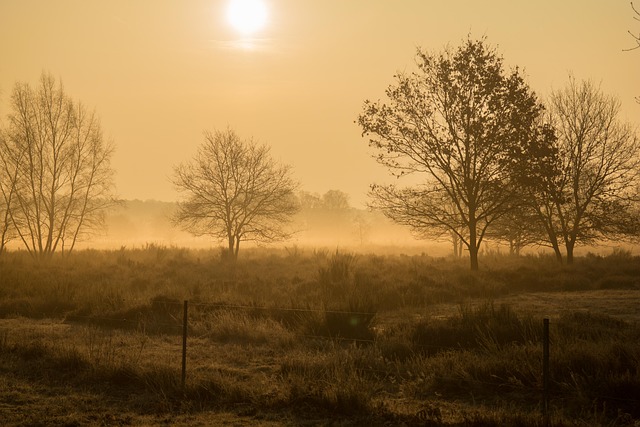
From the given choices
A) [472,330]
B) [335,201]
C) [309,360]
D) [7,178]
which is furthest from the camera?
[335,201]

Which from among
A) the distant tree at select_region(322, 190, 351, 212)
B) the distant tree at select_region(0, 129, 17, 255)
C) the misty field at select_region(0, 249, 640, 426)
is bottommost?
the misty field at select_region(0, 249, 640, 426)

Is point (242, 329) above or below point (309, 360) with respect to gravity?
above

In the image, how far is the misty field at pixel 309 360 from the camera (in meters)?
7.70

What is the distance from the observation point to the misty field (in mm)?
7695

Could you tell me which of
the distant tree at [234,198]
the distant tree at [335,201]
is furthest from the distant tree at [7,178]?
the distant tree at [335,201]

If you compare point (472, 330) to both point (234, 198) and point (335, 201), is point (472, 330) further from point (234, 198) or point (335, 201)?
point (335, 201)

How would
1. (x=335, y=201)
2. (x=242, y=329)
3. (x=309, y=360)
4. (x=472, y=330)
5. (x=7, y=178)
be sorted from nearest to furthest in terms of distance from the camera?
(x=309, y=360) < (x=472, y=330) < (x=242, y=329) < (x=7, y=178) < (x=335, y=201)

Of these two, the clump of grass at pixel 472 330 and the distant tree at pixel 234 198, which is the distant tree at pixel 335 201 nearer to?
the distant tree at pixel 234 198

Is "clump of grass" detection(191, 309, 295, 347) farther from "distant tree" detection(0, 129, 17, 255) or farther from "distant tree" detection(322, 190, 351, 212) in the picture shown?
"distant tree" detection(322, 190, 351, 212)

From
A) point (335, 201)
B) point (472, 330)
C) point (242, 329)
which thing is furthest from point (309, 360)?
point (335, 201)

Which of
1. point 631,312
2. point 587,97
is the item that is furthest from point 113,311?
point 587,97

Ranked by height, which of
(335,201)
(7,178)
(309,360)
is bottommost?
(309,360)

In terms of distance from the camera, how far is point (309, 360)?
9.57 m

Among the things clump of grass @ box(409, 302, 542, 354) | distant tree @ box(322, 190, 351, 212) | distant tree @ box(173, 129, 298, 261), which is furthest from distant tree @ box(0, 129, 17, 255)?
distant tree @ box(322, 190, 351, 212)
